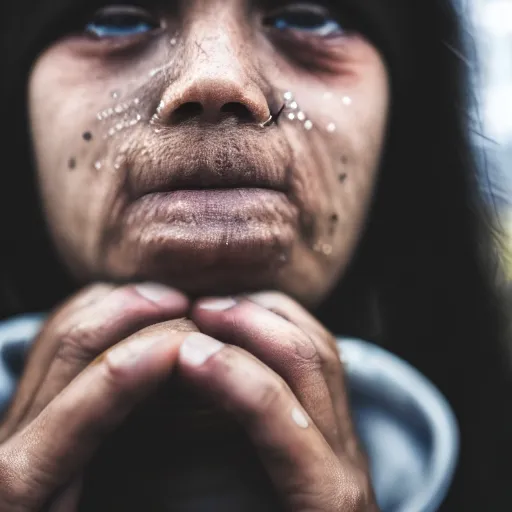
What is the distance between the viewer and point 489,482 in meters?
0.46

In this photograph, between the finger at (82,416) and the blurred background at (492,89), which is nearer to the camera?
the finger at (82,416)

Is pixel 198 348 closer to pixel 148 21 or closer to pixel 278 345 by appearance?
pixel 278 345

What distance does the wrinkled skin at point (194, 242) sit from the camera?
12.7 inches

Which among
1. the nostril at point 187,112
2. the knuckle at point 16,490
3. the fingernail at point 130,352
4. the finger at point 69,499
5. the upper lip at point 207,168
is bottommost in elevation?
the finger at point 69,499

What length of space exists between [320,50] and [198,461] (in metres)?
0.35

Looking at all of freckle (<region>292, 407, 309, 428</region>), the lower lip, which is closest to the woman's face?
the lower lip

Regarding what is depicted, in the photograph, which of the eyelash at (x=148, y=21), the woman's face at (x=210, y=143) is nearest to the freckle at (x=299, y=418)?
the woman's face at (x=210, y=143)

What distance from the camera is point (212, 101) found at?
37 cm

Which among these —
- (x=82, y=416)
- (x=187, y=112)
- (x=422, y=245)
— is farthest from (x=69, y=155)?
(x=422, y=245)

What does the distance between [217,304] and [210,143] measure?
0.12m

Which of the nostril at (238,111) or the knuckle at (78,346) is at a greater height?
the nostril at (238,111)

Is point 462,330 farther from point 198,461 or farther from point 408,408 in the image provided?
point 198,461

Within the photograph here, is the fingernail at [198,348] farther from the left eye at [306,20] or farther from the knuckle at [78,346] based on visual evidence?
the left eye at [306,20]

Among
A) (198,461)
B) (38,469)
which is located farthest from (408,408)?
(38,469)
